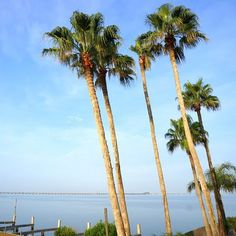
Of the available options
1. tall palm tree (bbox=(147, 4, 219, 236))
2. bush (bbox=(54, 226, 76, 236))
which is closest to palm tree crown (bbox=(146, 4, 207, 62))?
tall palm tree (bbox=(147, 4, 219, 236))

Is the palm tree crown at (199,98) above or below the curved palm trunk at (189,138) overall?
above

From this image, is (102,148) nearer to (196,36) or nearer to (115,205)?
(115,205)

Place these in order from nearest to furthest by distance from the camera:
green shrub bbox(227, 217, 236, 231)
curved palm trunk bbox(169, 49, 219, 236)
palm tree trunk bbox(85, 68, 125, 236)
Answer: palm tree trunk bbox(85, 68, 125, 236)
curved palm trunk bbox(169, 49, 219, 236)
green shrub bbox(227, 217, 236, 231)

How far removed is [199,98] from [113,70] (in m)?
13.3

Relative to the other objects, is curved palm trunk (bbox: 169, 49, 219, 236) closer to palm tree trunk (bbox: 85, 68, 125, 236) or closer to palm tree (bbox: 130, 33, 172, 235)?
palm tree (bbox: 130, 33, 172, 235)

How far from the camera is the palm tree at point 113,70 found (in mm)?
17844

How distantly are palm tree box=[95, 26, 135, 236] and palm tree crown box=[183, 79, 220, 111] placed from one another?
1047 centimetres

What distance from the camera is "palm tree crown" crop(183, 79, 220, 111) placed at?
30.5 m

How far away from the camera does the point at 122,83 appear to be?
21.9 meters

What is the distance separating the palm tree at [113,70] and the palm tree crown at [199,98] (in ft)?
34.3

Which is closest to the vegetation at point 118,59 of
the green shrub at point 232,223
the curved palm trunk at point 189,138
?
the curved palm trunk at point 189,138

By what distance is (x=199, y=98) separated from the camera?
30.8 metres

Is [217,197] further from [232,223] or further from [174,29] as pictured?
[174,29]

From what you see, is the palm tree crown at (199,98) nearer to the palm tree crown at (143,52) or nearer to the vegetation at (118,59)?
the vegetation at (118,59)
